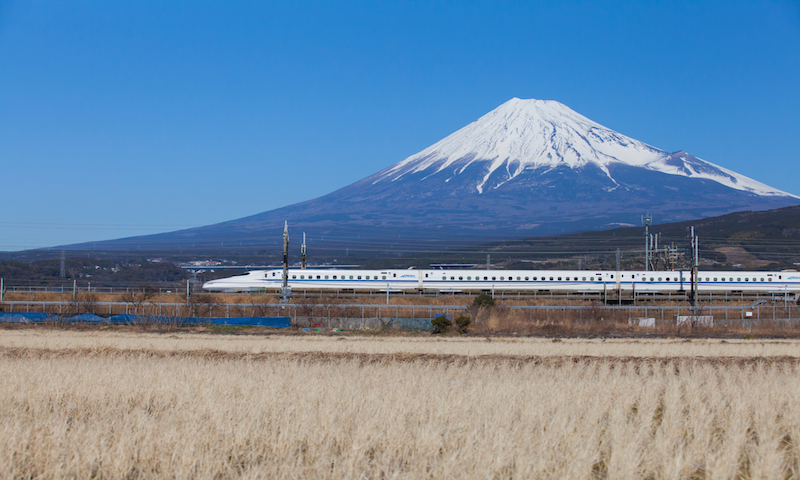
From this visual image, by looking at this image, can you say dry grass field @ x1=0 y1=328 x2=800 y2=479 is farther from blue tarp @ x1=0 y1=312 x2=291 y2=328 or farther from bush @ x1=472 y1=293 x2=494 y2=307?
bush @ x1=472 y1=293 x2=494 y2=307

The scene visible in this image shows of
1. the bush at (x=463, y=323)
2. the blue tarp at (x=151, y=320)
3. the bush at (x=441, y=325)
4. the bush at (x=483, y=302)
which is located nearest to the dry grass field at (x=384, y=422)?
the bush at (x=441, y=325)

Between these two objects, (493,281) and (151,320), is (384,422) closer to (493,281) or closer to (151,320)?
(151,320)

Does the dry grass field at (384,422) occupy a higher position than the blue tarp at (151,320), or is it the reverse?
the dry grass field at (384,422)

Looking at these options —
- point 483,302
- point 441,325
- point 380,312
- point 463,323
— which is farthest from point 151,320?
point 483,302

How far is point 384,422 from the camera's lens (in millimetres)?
11156

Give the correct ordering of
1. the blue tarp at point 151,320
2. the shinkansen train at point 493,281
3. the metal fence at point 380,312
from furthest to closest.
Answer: the shinkansen train at point 493,281, the metal fence at point 380,312, the blue tarp at point 151,320

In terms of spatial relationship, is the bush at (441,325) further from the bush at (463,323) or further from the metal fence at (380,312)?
the metal fence at (380,312)

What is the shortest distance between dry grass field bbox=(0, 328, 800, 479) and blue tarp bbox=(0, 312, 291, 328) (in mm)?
24821

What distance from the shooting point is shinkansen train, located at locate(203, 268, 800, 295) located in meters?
68.1

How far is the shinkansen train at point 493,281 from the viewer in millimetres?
68062

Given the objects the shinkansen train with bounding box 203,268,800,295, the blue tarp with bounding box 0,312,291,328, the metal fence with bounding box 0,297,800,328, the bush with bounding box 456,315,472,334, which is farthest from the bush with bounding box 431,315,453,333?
the shinkansen train with bounding box 203,268,800,295

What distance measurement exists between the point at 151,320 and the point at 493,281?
1392 inches

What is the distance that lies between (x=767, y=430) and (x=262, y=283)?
197 ft

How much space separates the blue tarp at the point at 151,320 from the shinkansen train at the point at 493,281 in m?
20.8
